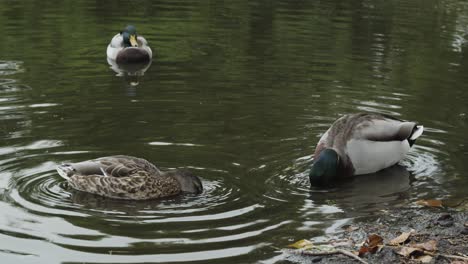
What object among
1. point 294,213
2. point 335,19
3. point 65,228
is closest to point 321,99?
point 294,213

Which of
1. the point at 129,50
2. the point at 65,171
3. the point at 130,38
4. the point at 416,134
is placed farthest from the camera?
the point at 130,38

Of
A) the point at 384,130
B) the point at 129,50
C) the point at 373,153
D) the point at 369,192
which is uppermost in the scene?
the point at 129,50

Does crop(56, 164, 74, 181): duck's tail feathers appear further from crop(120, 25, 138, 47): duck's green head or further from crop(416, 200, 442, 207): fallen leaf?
crop(120, 25, 138, 47): duck's green head

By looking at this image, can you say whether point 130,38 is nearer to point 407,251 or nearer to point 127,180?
point 127,180

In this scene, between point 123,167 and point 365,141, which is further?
point 365,141

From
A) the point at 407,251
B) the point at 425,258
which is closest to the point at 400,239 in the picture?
the point at 407,251

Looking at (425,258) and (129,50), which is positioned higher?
(129,50)

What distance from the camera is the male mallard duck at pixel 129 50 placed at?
18688 mm

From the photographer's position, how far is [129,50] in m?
18.5

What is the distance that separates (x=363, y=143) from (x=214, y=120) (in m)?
2.77

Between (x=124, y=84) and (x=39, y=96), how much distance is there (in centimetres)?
220

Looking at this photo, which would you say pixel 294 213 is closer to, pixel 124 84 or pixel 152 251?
pixel 152 251

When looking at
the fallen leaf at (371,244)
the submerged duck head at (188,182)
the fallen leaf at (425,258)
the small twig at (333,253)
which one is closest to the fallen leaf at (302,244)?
the small twig at (333,253)

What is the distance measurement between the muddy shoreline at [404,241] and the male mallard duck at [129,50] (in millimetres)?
10450
